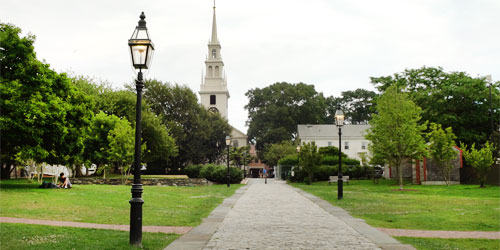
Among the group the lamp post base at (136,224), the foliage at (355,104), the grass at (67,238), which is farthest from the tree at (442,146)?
the foliage at (355,104)

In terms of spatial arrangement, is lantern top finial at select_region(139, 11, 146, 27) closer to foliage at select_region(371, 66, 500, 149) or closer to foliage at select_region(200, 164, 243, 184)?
foliage at select_region(200, 164, 243, 184)

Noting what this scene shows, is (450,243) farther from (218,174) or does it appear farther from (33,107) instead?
(218,174)

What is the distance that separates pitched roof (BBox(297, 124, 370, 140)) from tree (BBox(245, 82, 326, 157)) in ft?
8.22

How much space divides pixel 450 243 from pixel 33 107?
1911cm

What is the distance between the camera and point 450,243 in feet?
28.8

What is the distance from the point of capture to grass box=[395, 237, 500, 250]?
27.2 feet

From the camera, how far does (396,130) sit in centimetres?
3156

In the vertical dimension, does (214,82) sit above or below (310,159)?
above

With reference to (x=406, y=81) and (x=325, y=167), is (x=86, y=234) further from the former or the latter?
(x=406, y=81)

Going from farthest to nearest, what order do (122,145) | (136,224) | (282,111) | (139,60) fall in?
(282,111)
(122,145)
(139,60)
(136,224)

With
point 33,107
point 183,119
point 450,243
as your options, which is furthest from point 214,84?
point 450,243

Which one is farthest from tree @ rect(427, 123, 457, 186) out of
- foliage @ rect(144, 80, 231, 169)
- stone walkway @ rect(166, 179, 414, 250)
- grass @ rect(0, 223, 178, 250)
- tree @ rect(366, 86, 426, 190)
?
foliage @ rect(144, 80, 231, 169)

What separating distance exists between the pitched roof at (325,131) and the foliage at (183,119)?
22.5 metres

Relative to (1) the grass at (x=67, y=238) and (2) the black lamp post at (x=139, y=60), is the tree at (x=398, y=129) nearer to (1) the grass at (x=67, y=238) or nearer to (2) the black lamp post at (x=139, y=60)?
(1) the grass at (x=67, y=238)
